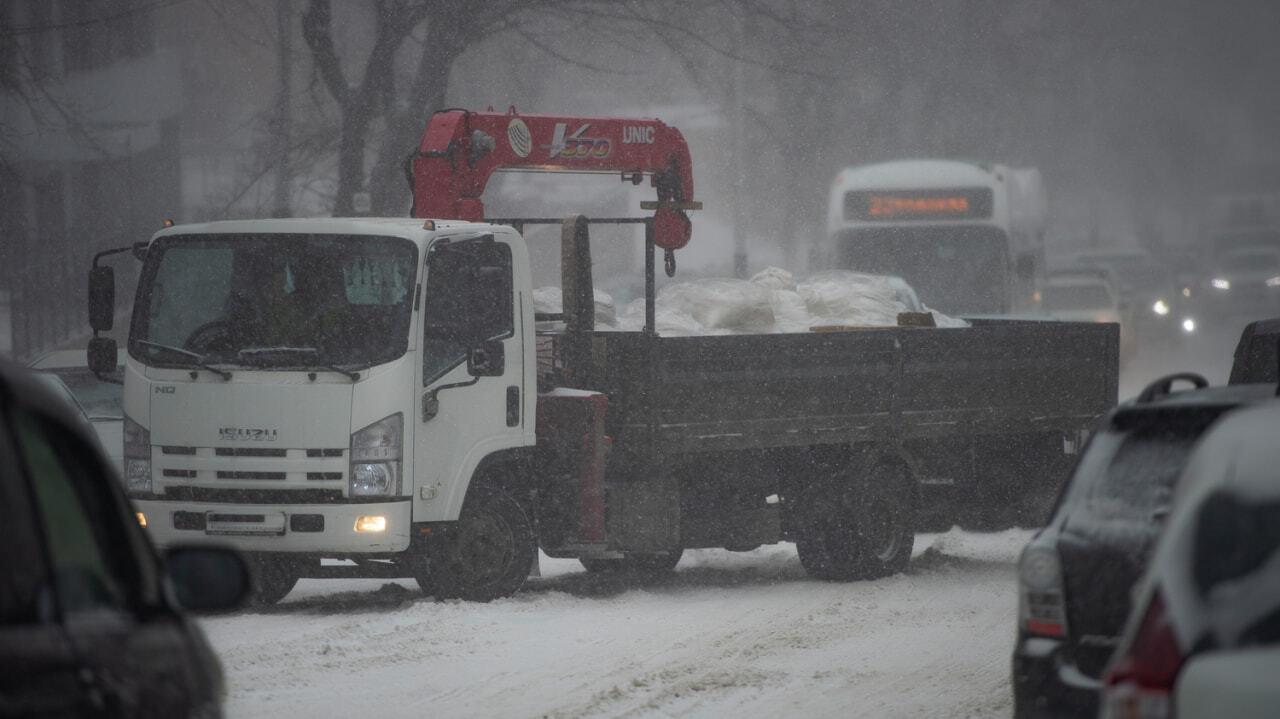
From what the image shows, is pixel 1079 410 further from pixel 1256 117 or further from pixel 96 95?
pixel 1256 117

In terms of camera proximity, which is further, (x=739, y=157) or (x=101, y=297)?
(x=739, y=157)

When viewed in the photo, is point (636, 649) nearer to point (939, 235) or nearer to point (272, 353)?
point (272, 353)

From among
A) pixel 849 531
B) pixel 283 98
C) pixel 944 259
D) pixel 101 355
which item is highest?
pixel 283 98

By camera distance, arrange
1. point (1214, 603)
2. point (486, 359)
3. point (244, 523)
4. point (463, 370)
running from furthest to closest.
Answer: point (463, 370)
point (486, 359)
point (244, 523)
point (1214, 603)

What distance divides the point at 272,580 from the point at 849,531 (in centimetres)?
388

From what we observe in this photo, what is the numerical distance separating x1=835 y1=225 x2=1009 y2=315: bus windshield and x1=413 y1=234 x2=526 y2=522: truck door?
51.2ft

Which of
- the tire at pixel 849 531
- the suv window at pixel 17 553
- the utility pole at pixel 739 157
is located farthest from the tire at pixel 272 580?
the utility pole at pixel 739 157

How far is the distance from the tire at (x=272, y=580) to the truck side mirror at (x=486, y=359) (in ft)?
5.13

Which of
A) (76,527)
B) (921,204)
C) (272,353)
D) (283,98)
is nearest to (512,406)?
(272,353)

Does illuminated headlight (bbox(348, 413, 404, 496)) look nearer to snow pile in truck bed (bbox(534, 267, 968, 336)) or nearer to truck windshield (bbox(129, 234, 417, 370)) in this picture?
truck windshield (bbox(129, 234, 417, 370))

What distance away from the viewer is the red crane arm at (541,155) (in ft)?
39.9

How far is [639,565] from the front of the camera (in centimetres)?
1270

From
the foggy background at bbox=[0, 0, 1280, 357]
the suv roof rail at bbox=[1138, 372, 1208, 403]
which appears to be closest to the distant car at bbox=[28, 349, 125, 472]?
the foggy background at bbox=[0, 0, 1280, 357]

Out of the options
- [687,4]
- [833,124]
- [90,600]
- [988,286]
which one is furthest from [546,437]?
[833,124]
